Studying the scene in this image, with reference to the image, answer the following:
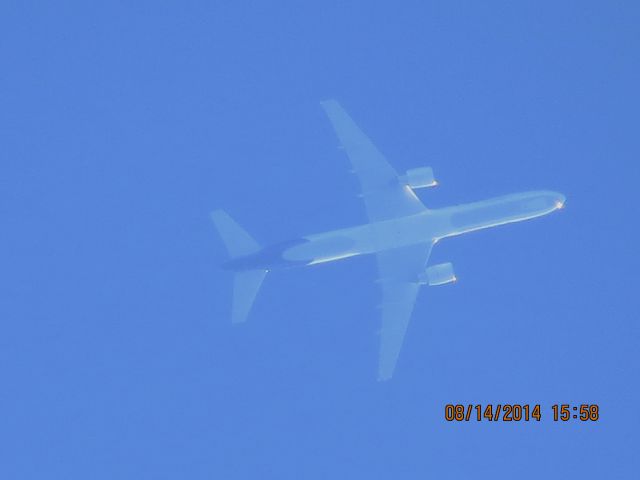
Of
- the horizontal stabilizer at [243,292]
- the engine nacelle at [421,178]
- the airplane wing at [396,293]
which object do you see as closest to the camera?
the engine nacelle at [421,178]

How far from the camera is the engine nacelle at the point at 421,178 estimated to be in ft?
112

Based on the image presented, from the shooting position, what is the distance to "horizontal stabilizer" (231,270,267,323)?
35000mm

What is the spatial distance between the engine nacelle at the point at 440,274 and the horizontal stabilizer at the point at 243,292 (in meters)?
6.96

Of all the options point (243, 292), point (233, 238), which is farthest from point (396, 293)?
point (233, 238)

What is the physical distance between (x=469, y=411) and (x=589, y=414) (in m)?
5.10

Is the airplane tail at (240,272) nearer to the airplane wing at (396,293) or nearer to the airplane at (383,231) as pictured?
the airplane at (383,231)

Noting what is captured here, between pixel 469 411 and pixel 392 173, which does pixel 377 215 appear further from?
pixel 469 411

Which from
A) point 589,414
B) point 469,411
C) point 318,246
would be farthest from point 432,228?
point 589,414

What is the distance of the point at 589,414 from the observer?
35438mm

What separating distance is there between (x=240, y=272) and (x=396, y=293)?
6.78 metres

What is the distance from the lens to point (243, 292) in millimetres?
35031

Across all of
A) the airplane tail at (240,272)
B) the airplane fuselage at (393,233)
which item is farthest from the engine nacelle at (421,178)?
the airplane tail at (240,272)

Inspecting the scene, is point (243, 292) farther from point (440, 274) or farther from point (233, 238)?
point (440, 274)

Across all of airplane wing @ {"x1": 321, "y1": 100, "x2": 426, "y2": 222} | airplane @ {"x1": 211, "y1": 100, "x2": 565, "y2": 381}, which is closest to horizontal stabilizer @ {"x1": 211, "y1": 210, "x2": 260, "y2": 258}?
airplane @ {"x1": 211, "y1": 100, "x2": 565, "y2": 381}
